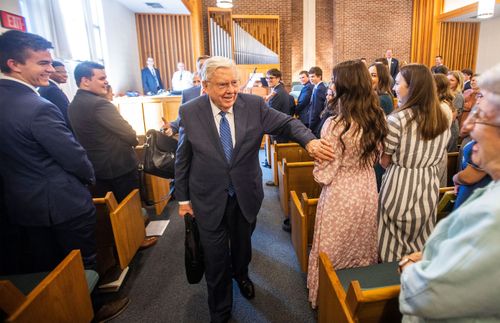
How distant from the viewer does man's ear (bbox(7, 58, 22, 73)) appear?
1453mm

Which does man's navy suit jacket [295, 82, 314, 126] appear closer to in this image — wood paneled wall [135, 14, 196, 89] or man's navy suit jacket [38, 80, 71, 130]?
man's navy suit jacket [38, 80, 71, 130]

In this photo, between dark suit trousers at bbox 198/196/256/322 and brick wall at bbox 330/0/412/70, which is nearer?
dark suit trousers at bbox 198/196/256/322

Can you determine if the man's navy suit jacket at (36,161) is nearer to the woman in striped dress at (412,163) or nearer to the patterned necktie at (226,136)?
the patterned necktie at (226,136)

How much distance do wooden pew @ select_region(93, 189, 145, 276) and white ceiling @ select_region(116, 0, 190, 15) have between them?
4.78m

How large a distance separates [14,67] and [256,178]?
1377 mm

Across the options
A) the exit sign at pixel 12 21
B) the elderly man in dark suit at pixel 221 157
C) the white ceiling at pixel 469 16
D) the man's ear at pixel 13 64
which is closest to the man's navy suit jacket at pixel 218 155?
the elderly man in dark suit at pixel 221 157

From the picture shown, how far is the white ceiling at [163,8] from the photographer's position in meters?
5.51

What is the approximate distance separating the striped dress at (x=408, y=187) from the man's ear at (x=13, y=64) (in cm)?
196

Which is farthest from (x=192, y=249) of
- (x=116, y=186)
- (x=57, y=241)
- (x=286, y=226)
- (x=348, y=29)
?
(x=348, y=29)

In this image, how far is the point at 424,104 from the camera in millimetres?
1533

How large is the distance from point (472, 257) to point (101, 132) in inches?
89.0

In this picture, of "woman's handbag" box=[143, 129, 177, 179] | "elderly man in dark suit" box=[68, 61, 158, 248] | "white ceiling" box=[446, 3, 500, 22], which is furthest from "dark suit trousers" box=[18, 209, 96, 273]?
"white ceiling" box=[446, 3, 500, 22]

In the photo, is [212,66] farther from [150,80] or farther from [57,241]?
[150,80]

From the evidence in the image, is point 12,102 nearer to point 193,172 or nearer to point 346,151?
point 193,172
